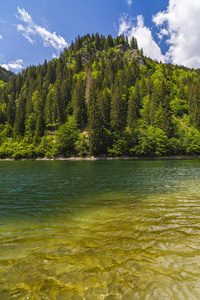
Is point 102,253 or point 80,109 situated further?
point 80,109

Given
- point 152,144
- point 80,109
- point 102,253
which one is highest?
point 80,109

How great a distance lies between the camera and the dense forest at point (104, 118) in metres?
81.3

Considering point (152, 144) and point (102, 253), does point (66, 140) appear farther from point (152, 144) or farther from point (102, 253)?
point (102, 253)

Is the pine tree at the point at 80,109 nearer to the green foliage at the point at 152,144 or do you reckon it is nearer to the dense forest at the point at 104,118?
the dense forest at the point at 104,118

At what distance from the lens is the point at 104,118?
86312 mm

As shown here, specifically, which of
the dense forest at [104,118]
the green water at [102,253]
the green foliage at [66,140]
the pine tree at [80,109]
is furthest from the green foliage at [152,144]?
the green water at [102,253]

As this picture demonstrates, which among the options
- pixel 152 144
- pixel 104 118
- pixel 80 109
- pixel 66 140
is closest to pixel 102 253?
pixel 66 140

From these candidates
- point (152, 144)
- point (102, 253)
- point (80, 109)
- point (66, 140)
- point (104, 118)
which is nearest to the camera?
point (102, 253)

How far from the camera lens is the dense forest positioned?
8131 cm

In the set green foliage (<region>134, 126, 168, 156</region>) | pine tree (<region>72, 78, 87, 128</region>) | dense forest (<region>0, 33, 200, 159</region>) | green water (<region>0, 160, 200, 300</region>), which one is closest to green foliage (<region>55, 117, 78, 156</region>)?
dense forest (<region>0, 33, 200, 159</region>)

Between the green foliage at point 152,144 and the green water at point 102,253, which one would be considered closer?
the green water at point 102,253

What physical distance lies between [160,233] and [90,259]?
9.34 feet

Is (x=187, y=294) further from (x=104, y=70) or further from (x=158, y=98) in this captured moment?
(x=104, y=70)

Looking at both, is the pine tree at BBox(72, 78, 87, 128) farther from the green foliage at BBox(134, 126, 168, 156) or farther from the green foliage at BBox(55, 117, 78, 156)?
the green foliage at BBox(134, 126, 168, 156)
